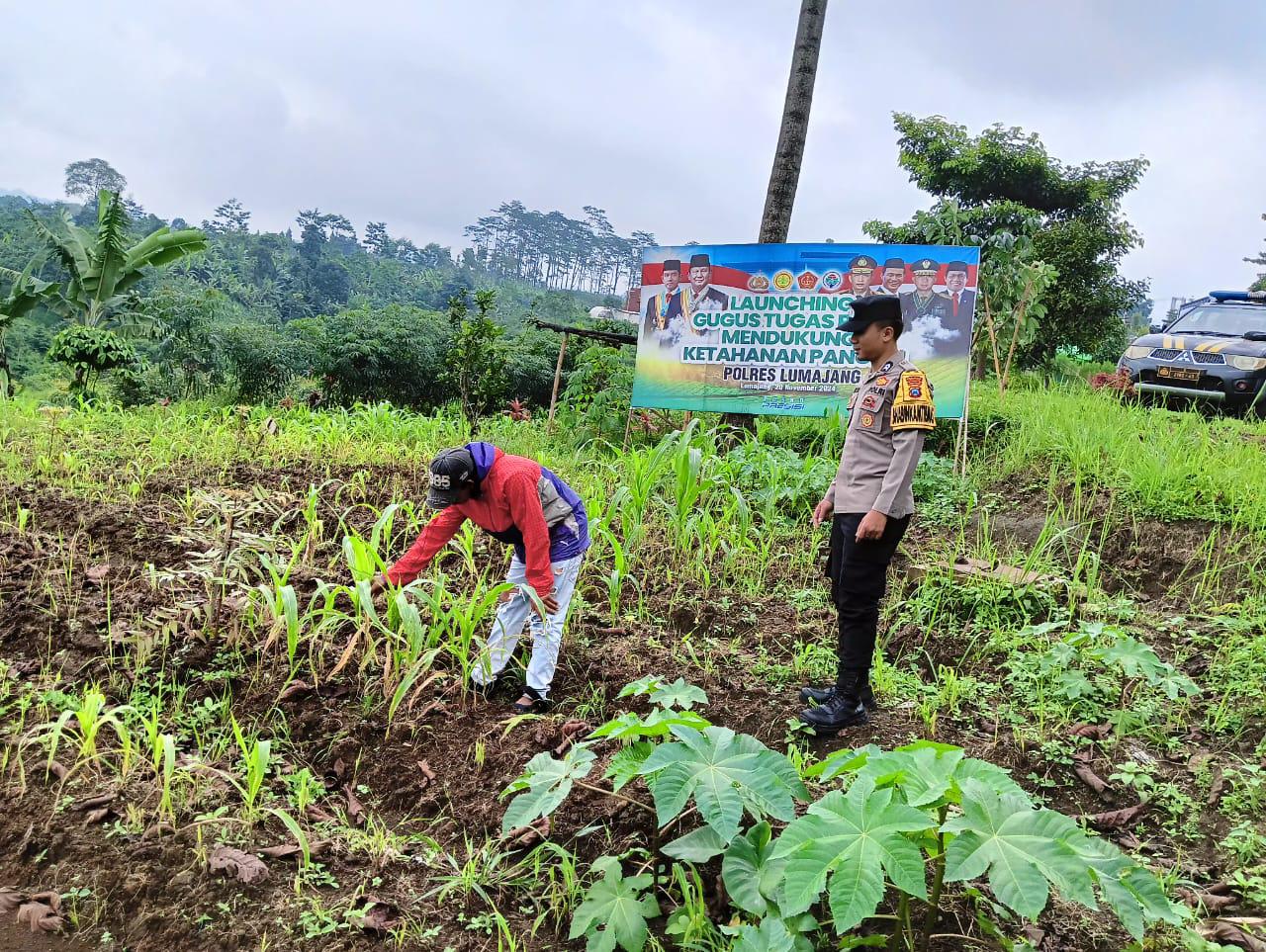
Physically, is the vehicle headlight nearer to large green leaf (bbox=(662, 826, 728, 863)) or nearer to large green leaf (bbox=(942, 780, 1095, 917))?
large green leaf (bbox=(942, 780, 1095, 917))

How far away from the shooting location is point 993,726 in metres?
3.11

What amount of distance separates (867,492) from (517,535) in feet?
4.49

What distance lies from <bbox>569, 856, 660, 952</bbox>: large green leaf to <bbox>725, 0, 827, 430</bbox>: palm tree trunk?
529cm

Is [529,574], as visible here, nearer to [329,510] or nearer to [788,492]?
[329,510]

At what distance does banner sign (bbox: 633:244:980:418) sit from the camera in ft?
18.7

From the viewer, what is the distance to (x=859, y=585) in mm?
3055

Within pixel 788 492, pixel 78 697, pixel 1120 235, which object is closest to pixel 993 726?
pixel 788 492

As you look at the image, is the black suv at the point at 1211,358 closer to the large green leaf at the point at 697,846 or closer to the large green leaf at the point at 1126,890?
the large green leaf at the point at 1126,890

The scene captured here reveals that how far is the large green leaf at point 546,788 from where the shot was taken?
2084 mm

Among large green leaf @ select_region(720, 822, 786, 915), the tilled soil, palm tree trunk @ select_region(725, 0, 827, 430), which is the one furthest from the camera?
palm tree trunk @ select_region(725, 0, 827, 430)

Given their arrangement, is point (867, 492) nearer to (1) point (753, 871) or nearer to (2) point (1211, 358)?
(1) point (753, 871)

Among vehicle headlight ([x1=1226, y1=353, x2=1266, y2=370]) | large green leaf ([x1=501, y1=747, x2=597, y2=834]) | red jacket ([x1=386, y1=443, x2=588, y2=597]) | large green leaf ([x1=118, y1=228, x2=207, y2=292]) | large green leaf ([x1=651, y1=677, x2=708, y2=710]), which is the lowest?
large green leaf ([x1=501, y1=747, x2=597, y2=834])

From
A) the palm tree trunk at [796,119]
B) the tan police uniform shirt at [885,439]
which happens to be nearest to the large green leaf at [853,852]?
the tan police uniform shirt at [885,439]

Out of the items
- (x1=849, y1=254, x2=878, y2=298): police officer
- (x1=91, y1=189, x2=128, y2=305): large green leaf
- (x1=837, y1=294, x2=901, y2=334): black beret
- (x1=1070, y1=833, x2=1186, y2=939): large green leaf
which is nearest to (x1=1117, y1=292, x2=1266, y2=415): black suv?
(x1=849, y1=254, x2=878, y2=298): police officer
